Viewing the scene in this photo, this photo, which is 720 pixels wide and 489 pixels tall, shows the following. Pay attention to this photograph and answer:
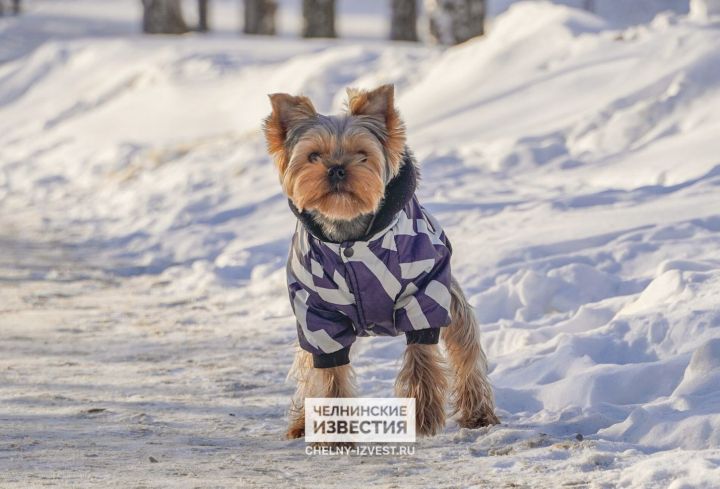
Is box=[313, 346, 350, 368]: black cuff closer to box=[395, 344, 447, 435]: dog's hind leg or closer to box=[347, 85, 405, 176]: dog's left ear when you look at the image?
box=[395, 344, 447, 435]: dog's hind leg

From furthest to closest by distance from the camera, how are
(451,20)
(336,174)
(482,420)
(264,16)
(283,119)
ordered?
(264,16) → (451,20) → (482,420) → (283,119) → (336,174)

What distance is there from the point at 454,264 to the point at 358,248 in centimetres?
321

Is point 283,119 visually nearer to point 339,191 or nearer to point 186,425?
point 339,191

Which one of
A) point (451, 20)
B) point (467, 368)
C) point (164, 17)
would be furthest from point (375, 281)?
point (164, 17)

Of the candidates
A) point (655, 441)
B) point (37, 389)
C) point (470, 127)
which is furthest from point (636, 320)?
point (470, 127)

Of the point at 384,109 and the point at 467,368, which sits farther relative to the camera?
the point at 467,368

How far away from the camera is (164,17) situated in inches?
928

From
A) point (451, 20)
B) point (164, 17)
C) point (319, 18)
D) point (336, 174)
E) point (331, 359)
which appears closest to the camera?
point (336, 174)

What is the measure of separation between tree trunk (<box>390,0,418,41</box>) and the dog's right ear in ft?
58.7

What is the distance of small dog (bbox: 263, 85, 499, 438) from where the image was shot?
5.05 metres

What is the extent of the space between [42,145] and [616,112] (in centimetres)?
908

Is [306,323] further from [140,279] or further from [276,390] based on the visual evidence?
[140,279]

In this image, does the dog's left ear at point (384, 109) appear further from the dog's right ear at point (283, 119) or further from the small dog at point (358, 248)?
the dog's right ear at point (283, 119)

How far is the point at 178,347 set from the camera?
7410 mm
